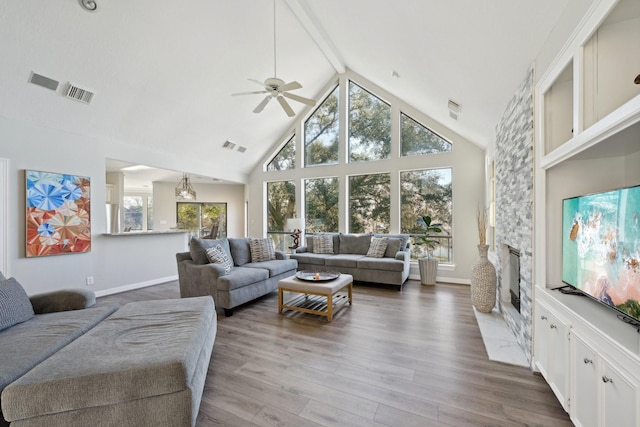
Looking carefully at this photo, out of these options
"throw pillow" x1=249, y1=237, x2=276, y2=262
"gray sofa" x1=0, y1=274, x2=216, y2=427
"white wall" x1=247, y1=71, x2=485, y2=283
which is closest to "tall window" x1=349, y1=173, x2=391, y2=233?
"white wall" x1=247, y1=71, x2=485, y2=283

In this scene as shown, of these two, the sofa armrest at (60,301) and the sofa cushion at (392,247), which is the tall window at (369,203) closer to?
the sofa cushion at (392,247)

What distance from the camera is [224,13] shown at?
3.82 m

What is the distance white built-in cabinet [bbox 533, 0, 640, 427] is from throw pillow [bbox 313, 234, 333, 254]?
13.5 ft

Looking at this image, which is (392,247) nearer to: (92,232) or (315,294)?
(315,294)

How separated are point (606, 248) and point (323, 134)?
611 cm

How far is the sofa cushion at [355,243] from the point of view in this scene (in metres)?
5.87

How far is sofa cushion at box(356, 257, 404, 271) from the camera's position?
15.9 feet

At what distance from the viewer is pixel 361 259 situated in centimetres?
527

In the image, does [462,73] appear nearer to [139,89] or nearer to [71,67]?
[139,89]

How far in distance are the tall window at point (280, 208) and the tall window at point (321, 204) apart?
45cm

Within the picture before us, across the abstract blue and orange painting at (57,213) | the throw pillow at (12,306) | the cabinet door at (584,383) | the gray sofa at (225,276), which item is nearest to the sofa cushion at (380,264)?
the gray sofa at (225,276)

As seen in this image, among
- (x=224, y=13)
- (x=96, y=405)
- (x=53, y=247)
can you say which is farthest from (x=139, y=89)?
(x=96, y=405)

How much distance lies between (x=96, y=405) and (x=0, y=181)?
3.81 m

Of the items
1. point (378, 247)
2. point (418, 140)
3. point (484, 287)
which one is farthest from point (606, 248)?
point (418, 140)
